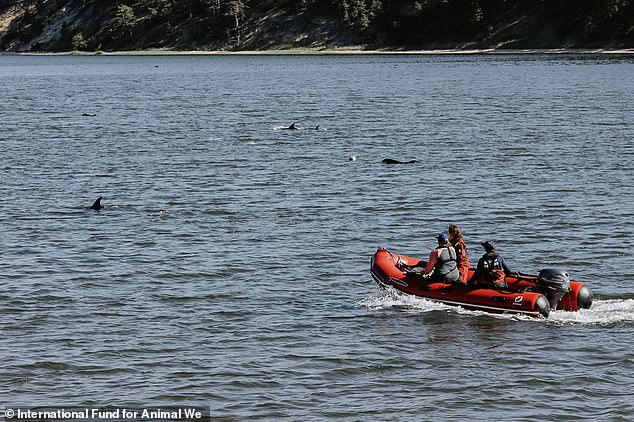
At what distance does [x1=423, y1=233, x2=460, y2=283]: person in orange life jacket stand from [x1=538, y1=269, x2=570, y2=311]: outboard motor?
6.56 ft

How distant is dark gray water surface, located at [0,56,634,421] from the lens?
1873cm

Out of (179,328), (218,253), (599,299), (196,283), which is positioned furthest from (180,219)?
(599,299)

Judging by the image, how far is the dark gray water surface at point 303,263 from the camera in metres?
18.7

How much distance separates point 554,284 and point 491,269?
4.68ft

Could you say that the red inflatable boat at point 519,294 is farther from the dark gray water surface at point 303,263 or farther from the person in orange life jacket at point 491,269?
the dark gray water surface at point 303,263

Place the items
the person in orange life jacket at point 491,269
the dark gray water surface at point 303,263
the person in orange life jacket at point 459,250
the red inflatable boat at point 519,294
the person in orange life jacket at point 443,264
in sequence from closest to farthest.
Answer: the dark gray water surface at point 303,263 < the red inflatable boat at point 519,294 < the person in orange life jacket at point 491,269 < the person in orange life jacket at point 443,264 < the person in orange life jacket at point 459,250

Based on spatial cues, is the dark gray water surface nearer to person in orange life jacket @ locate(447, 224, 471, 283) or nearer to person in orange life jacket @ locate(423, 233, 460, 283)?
person in orange life jacket @ locate(423, 233, 460, 283)

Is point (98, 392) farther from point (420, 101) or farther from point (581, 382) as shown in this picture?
point (420, 101)

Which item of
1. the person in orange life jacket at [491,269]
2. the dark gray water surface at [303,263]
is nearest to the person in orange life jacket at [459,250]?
the person in orange life jacket at [491,269]

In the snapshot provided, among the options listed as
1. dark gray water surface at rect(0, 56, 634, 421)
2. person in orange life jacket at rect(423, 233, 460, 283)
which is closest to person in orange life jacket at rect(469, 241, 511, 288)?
person in orange life jacket at rect(423, 233, 460, 283)

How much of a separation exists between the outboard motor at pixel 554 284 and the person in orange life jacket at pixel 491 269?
35.6 inches

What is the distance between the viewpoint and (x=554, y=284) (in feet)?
74.3

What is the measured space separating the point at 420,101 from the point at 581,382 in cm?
6831

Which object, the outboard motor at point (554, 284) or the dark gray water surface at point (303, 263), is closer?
the dark gray water surface at point (303, 263)
